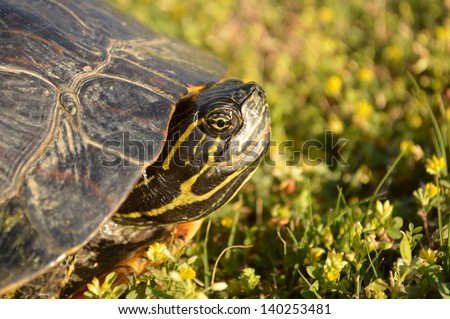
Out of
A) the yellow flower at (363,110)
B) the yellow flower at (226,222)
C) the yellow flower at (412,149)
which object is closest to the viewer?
the yellow flower at (226,222)

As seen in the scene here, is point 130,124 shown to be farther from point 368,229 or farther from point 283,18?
point 283,18

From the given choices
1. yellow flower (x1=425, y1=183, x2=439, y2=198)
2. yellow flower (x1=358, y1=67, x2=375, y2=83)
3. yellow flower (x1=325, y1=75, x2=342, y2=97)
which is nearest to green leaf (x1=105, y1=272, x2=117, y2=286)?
yellow flower (x1=425, y1=183, x2=439, y2=198)

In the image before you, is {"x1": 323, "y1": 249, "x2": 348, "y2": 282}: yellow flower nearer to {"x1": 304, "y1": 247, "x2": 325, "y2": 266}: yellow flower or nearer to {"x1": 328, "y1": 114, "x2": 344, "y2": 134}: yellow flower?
{"x1": 304, "y1": 247, "x2": 325, "y2": 266}: yellow flower

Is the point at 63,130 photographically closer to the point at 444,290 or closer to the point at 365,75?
the point at 444,290

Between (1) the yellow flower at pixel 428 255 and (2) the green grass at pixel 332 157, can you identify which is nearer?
(1) the yellow flower at pixel 428 255

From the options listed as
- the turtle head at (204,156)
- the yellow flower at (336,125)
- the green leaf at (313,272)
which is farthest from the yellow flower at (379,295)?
Answer: the yellow flower at (336,125)

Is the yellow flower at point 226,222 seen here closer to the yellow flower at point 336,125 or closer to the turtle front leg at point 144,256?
the turtle front leg at point 144,256
